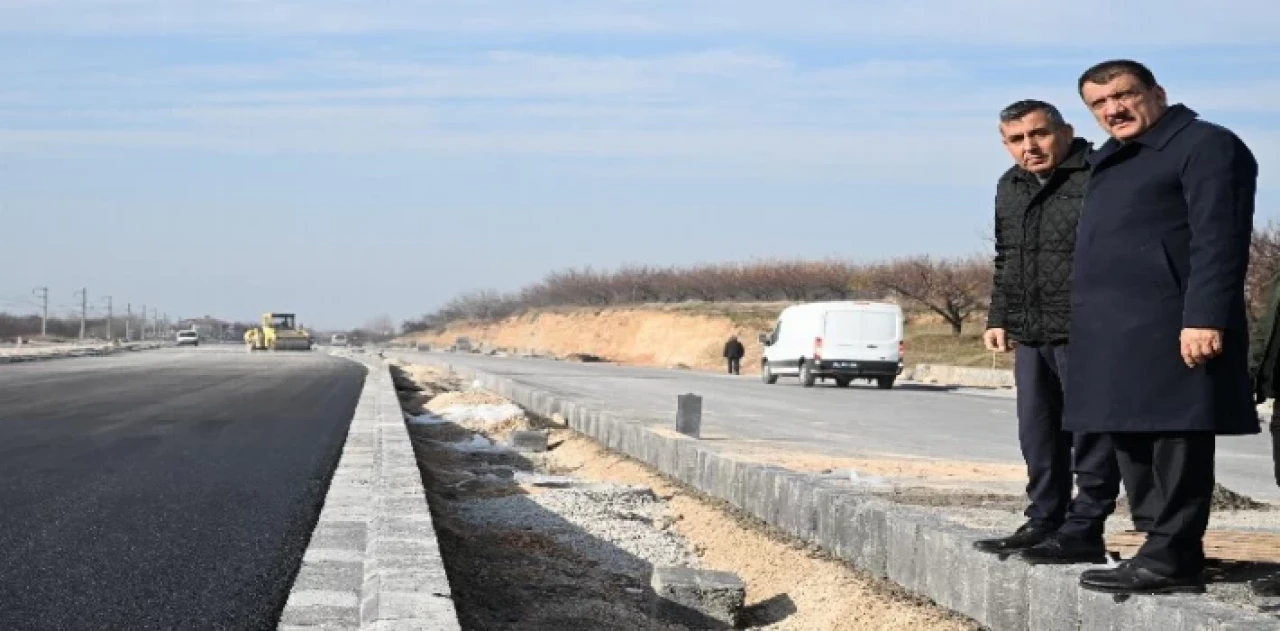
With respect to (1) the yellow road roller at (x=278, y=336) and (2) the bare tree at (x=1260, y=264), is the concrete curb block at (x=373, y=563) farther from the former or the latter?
(1) the yellow road roller at (x=278, y=336)

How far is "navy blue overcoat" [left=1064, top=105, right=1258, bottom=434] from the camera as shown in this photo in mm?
5258

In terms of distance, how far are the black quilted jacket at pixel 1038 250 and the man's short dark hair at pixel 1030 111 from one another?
0.53 feet

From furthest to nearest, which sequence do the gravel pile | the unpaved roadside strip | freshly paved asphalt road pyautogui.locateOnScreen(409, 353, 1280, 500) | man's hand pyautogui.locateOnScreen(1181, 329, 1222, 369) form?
freshly paved asphalt road pyautogui.locateOnScreen(409, 353, 1280, 500)
the gravel pile
the unpaved roadside strip
man's hand pyautogui.locateOnScreen(1181, 329, 1222, 369)

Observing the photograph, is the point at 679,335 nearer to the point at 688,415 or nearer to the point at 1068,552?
the point at 688,415

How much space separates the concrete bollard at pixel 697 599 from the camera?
24.1 ft

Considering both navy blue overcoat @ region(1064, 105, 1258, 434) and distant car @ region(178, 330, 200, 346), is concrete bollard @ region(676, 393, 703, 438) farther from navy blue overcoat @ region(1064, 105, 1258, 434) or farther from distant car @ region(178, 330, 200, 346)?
distant car @ region(178, 330, 200, 346)

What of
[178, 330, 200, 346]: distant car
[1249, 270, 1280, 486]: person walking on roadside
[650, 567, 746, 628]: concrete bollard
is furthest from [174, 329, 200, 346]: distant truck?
[1249, 270, 1280, 486]: person walking on roadside

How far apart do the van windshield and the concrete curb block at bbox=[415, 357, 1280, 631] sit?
2552cm

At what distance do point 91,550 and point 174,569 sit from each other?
30.0 inches

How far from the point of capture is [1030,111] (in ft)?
21.9

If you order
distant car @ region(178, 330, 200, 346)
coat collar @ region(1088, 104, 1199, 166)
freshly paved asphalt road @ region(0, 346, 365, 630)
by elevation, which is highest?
distant car @ region(178, 330, 200, 346)

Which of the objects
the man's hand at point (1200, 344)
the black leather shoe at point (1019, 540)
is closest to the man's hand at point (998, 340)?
the black leather shoe at point (1019, 540)

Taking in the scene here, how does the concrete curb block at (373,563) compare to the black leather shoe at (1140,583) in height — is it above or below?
below

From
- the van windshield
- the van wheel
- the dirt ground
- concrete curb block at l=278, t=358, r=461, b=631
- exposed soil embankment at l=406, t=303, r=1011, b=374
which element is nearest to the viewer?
concrete curb block at l=278, t=358, r=461, b=631
